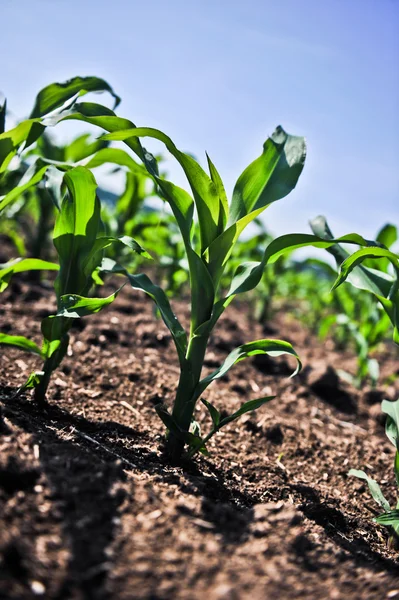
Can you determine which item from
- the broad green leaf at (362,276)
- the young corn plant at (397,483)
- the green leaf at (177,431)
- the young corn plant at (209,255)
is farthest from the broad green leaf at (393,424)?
the green leaf at (177,431)

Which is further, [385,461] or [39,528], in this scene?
[385,461]

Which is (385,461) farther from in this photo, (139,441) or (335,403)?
(139,441)

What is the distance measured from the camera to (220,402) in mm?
2684

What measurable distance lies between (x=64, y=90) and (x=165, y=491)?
1.79m

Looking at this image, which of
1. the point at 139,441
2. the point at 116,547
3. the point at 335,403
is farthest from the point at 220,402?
the point at 116,547

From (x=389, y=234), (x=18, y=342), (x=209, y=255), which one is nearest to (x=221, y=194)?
(x=209, y=255)

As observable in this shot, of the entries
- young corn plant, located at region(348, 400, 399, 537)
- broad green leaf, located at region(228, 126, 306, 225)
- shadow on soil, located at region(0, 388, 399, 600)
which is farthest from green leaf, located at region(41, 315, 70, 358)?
young corn plant, located at region(348, 400, 399, 537)

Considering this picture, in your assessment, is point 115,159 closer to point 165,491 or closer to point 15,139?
point 15,139

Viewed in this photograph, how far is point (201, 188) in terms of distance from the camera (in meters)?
1.68

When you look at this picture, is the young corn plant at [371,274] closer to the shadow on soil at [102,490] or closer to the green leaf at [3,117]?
the shadow on soil at [102,490]

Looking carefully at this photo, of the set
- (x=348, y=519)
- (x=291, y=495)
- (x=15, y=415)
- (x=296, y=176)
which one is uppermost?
(x=296, y=176)

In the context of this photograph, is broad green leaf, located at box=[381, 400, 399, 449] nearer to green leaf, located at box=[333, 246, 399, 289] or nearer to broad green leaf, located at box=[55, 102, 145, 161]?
green leaf, located at box=[333, 246, 399, 289]

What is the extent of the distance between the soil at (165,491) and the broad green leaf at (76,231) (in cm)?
53

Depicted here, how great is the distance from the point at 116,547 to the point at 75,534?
0.32ft
